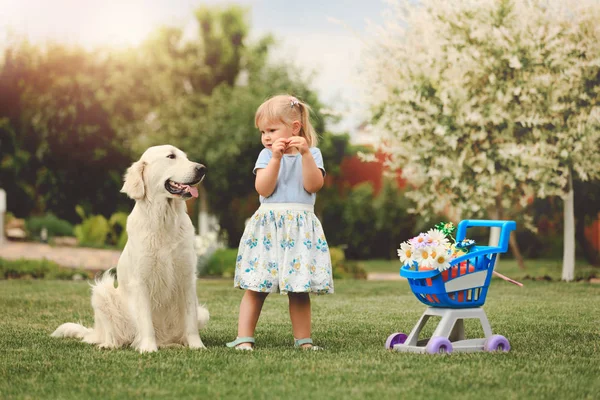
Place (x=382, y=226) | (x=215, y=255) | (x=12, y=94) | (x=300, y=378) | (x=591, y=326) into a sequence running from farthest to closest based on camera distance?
(x=12, y=94), (x=382, y=226), (x=215, y=255), (x=591, y=326), (x=300, y=378)

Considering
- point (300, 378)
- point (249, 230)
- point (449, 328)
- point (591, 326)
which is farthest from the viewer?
point (591, 326)

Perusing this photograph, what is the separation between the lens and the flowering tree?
12.1m

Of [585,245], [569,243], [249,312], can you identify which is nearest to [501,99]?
[569,243]

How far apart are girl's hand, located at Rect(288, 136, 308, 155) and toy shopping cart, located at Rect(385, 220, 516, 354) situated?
960mm

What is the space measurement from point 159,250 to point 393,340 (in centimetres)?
160

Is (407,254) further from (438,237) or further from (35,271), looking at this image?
(35,271)

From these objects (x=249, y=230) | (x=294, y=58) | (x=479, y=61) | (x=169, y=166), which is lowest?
(x=249, y=230)

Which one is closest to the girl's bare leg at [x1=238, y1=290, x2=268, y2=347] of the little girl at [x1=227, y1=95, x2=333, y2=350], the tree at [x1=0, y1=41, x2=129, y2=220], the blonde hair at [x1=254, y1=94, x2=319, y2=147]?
the little girl at [x1=227, y1=95, x2=333, y2=350]

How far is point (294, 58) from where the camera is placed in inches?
905

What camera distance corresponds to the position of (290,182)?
5168mm

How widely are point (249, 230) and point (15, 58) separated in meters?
20.2

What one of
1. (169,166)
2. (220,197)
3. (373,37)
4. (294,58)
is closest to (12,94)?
(220,197)

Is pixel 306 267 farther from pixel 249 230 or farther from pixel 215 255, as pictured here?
pixel 215 255

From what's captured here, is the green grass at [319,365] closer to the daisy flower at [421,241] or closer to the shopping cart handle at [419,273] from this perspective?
the shopping cart handle at [419,273]
